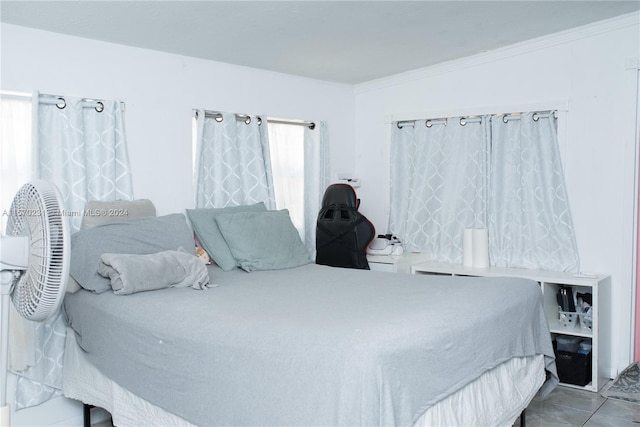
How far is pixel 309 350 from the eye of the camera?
5.61 ft

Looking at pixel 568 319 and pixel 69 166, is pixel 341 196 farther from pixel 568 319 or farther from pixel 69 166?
pixel 69 166

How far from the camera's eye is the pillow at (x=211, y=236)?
339cm

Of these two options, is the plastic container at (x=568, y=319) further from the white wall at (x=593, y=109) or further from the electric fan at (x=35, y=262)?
the electric fan at (x=35, y=262)

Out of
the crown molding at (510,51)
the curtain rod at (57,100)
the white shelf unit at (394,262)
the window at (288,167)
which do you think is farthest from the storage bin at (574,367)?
the curtain rod at (57,100)

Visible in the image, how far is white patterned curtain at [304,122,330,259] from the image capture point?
453cm

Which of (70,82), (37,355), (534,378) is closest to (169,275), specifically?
(37,355)

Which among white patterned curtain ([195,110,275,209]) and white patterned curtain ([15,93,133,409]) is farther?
white patterned curtain ([195,110,275,209])

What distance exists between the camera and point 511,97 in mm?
3883

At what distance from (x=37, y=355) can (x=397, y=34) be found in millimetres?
2896

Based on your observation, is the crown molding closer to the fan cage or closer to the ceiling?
the ceiling

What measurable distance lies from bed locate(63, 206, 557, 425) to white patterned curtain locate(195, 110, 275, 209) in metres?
0.78

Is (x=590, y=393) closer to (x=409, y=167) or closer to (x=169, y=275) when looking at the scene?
(x=409, y=167)

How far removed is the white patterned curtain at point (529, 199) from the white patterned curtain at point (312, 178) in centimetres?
142

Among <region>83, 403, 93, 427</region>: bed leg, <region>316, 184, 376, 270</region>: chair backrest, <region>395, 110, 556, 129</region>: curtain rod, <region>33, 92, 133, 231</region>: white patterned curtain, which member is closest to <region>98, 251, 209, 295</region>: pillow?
<region>33, 92, 133, 231</region>: white patterned curtain
